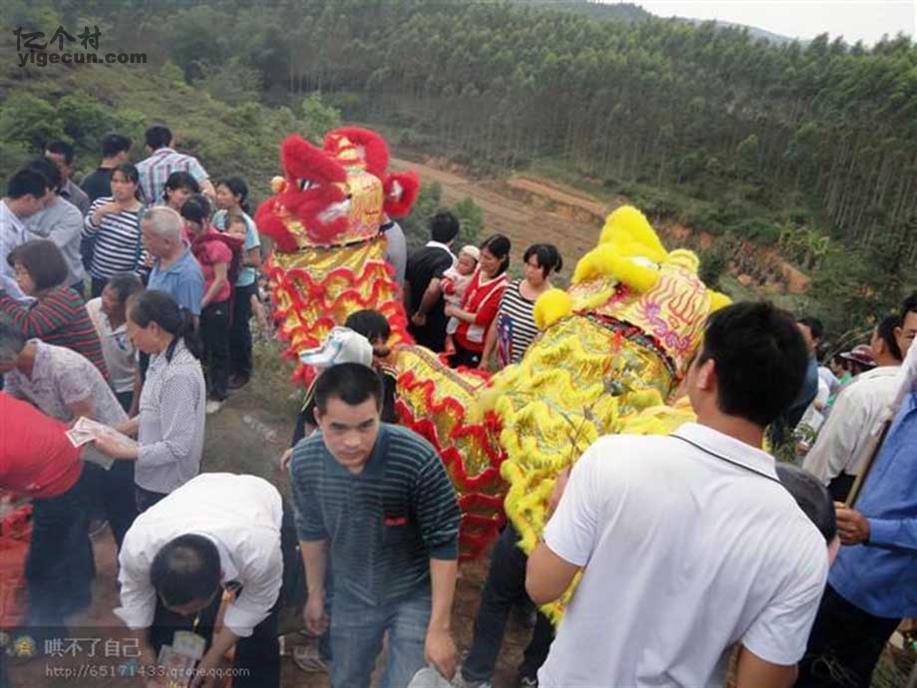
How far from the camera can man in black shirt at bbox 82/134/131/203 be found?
198 inches

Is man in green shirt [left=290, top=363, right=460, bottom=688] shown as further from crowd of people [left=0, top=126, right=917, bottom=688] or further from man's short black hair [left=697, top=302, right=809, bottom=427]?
man's short black hair [left=697, top=302, right=809, bottom=427]

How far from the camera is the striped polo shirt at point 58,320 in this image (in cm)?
303

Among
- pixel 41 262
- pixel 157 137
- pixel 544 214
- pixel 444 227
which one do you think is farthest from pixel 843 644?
pixel 544 214

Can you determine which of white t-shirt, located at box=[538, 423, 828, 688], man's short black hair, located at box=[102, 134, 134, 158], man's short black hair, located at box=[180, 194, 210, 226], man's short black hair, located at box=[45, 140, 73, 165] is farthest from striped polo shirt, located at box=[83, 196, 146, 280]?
white t-shirt, located at box=[538, 423, 828, 688]

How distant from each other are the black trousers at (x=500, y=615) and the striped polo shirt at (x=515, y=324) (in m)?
1.42

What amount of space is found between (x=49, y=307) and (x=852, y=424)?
3.20 meters

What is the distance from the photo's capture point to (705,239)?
23.6m

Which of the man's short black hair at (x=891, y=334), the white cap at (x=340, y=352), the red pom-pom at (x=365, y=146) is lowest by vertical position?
the white cap at (x=340, y=352)

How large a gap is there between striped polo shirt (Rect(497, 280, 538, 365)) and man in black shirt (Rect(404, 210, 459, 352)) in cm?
56

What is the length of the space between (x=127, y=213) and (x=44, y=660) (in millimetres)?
2522

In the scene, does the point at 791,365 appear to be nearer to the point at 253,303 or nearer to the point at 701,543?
the point at 701,543

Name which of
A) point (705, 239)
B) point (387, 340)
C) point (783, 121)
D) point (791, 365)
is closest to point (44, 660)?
point (387, 340)

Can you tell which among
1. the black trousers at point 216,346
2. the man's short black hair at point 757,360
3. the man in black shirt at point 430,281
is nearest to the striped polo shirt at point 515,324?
the man in black shirt at point 430,281

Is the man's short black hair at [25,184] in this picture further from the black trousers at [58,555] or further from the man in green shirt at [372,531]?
the man in green shirt at [372,531]
